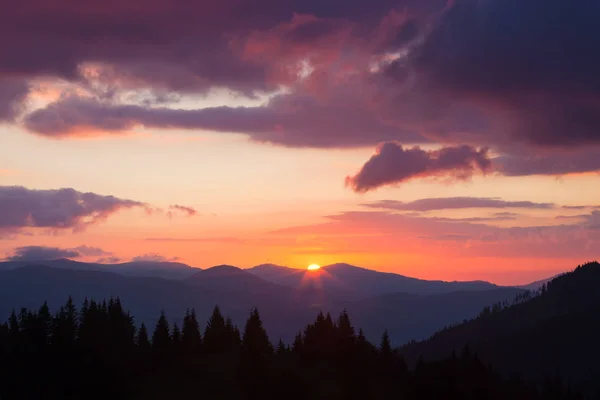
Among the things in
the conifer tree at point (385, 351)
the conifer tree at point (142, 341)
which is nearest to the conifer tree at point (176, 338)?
the conifer tree at point (142, 341)

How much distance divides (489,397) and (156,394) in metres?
68.5

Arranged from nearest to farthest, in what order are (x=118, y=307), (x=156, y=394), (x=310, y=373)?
(x=156, y=394)
(x=310, y=373)
(x=118, y=307)

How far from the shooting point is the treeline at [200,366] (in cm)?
14625

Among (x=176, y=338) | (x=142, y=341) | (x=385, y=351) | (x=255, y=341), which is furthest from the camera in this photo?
(x=176, y=338)

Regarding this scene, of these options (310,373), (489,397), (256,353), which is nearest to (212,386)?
(256,353)

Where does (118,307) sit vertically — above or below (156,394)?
above

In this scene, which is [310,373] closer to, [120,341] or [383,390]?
[383,390]

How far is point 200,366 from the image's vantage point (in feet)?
527

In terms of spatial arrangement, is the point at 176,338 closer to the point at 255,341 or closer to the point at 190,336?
the point at 190,336


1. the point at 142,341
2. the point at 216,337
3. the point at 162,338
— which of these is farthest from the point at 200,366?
the point at 142,341

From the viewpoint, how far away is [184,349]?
172 meters

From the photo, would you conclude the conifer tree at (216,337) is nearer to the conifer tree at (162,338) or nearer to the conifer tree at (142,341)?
the conifer tree at (162,338)

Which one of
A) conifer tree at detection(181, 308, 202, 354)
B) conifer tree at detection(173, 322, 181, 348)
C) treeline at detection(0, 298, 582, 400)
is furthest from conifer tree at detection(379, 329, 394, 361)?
conifer tree at detection(173, 322, 181, 348)

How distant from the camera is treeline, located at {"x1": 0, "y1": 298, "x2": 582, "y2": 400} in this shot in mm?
146250
